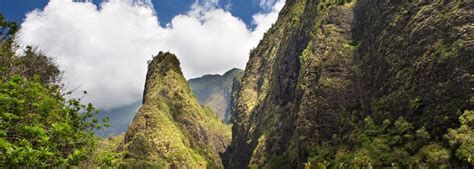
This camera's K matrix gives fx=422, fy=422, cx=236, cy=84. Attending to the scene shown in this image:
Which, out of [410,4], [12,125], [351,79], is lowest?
[12,125]

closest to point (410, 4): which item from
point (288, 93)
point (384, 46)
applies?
point (384, 46)

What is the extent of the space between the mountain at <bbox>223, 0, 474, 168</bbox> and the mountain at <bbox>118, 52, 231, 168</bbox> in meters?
33.3

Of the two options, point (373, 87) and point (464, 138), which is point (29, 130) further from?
point (373, 87)

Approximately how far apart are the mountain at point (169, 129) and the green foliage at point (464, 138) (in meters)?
77.7

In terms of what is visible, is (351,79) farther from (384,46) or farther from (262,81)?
(262,81)

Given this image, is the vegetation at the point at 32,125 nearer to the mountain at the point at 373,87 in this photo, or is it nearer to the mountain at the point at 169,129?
the mountain at the point at 373,87

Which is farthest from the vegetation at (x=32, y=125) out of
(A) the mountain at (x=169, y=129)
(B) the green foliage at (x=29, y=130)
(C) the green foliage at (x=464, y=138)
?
(A) the mountain at (x=169, y=129)

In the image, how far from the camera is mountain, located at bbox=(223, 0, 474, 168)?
2172 inches

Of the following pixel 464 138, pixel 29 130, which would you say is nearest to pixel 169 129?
pixel 464 138

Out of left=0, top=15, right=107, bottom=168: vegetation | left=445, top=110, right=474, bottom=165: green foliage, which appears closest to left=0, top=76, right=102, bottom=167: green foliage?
left=0, top=15, right=107, bottom=168: vegetation

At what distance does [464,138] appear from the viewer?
4672 cm

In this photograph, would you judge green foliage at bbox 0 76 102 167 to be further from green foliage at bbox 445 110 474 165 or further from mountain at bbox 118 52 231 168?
mountain at bbox 118 52 231 168

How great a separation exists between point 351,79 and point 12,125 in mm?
72578

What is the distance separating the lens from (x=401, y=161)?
181 feet
